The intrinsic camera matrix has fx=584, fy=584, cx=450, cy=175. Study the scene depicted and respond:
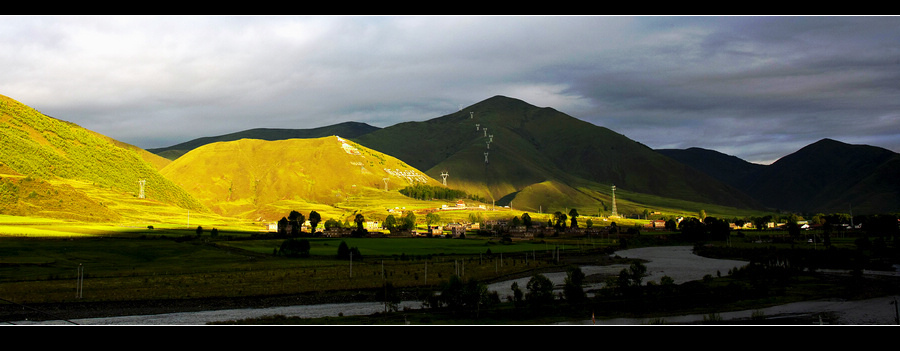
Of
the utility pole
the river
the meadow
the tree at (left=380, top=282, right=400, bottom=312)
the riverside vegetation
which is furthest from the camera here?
the meadow

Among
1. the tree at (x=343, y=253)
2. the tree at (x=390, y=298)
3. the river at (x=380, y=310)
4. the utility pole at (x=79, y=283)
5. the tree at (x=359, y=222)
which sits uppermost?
the tree at (x=359, y=222)

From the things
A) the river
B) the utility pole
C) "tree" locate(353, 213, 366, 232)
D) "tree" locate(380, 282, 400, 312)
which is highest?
"tree" locate(353, 213, 366, 232)

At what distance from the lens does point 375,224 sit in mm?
192375

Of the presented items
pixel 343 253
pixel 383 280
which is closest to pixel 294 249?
pixel 343 253

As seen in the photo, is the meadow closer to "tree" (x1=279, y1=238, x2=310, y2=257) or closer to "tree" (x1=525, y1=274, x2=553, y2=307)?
"tree" (x1=279, y1=238, x2=310, y2=257)

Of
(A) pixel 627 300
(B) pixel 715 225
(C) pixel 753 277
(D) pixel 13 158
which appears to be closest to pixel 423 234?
(B) pixel 715 225

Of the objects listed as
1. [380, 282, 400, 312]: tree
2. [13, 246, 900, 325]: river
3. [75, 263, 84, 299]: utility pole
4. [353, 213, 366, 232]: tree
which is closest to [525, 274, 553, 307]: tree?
[13, 246, 900, 325]: river

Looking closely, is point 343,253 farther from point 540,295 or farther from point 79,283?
point 540,295

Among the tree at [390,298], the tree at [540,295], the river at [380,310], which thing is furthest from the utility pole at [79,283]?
the tree at [540,295]

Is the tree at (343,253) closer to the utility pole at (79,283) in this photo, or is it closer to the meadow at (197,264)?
the meadow at (197,264)

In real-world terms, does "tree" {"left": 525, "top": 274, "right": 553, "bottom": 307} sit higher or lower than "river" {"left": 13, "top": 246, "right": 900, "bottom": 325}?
higher

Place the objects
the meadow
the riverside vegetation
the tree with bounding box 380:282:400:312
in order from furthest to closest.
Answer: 1. the meadow
2. the tree with bounding box 380:282:400:312
3. the riverside vegetation

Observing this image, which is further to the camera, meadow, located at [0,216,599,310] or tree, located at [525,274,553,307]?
meadow, located at [0,216,599,310]
